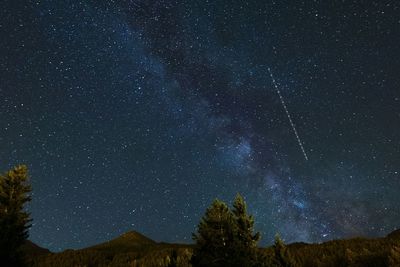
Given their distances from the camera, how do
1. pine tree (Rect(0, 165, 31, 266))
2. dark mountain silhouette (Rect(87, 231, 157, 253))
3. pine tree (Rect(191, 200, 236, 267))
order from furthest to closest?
dark mountain silhouette (Rect(87, 231, 157, 253))
pine tree (Rect(0, 165, 31, 266))
pine tree (Rect(191, 200, 236, 267))

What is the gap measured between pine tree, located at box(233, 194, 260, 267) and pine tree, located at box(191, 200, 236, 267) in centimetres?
65

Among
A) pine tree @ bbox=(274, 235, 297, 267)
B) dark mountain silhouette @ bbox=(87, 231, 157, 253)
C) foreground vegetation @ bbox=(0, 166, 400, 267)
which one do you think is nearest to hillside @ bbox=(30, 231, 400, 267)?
dark mountain silhouette @ bbox=(87, 231, 157, 253)

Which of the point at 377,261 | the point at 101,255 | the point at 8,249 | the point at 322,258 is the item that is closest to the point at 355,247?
the point at 322,258

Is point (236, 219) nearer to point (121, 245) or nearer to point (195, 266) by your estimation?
point (195, 266)

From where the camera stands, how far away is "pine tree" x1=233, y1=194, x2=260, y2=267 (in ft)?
79.4

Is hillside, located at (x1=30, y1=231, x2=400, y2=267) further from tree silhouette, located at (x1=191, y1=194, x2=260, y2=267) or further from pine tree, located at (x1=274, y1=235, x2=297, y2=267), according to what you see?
tree silhouette, located at (x1=191, y1=194, x2=260, y2=267)

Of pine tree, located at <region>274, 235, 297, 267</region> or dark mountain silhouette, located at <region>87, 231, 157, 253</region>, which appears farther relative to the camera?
dark mountain silhouette, located at <region>87, 231, 157, 253</region>

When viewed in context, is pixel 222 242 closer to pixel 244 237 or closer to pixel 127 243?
pixel 244 237

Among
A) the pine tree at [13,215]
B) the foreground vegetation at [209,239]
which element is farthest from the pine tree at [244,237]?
the pine tree at [13,215]

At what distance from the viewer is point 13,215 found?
2888 centimetres

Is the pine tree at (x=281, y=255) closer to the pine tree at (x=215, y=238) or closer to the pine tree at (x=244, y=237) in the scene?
the pine tree at (x=244, y=237)

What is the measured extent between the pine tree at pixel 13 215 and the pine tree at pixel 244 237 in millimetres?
16828

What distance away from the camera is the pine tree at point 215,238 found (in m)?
23.7

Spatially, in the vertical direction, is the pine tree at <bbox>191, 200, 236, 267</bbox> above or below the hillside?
below
